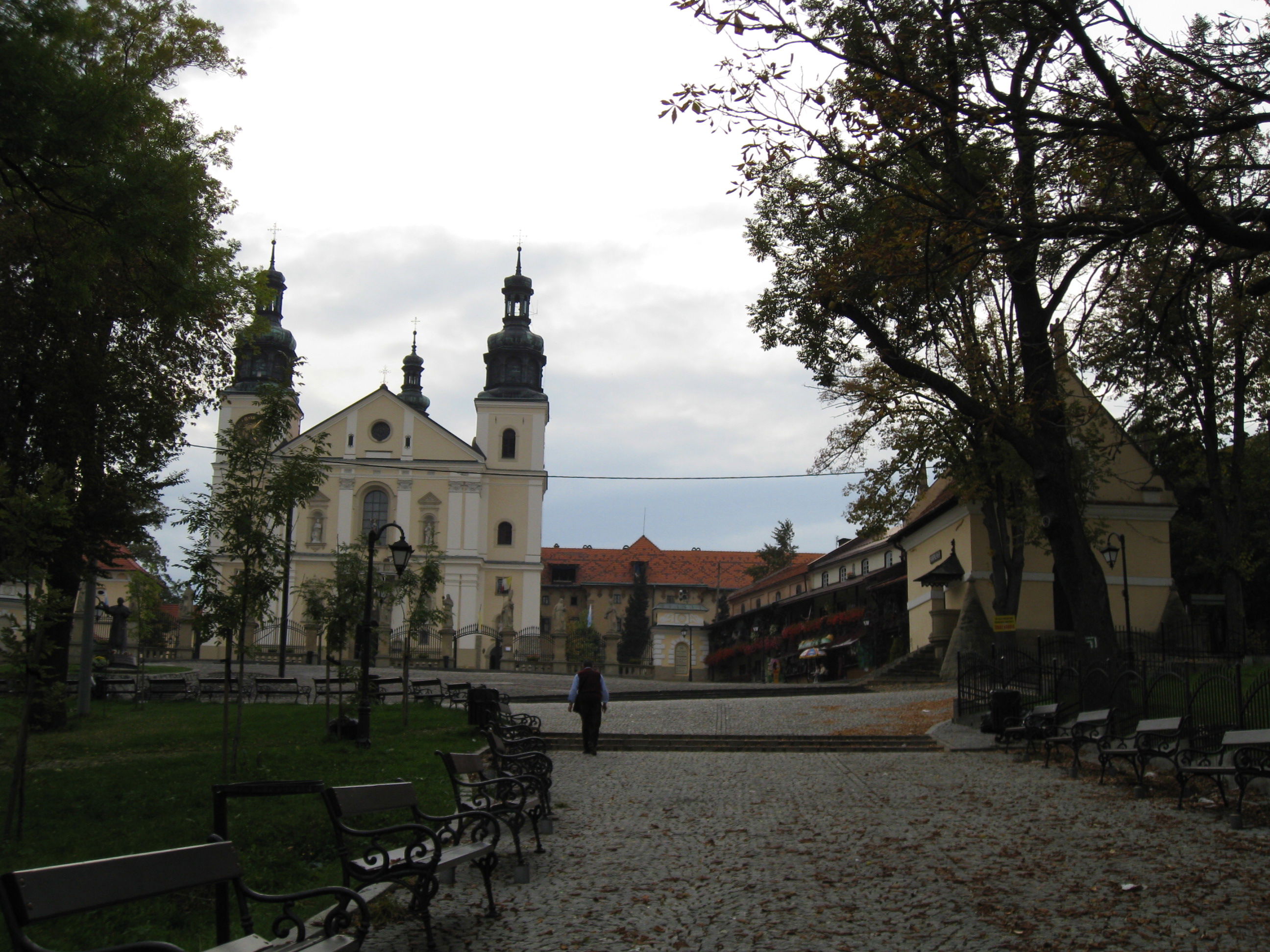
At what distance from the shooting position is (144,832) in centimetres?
886

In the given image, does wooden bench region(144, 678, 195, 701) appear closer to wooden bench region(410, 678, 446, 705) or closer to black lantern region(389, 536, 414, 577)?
wooden bench region(410, 678, 446, 705)

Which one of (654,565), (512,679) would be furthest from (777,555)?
(512,679)

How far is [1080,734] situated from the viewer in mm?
13602

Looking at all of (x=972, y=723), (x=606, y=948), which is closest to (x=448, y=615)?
(x=972, y=723)

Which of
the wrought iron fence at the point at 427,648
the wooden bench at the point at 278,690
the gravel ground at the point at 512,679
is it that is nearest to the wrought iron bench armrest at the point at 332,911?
the wooden bench at the point at 278,690

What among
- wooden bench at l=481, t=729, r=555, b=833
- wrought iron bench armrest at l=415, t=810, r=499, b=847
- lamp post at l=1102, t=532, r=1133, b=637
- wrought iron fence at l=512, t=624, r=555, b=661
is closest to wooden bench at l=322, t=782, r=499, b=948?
wrought iron bench armrest at l=415, t=810, r=499, b=847

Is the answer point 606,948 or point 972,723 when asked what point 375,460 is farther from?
point 606,948

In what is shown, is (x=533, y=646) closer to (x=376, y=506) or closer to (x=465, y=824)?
(x=376, y=506)

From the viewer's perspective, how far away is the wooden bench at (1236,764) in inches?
381

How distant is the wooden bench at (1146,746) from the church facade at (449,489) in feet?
159

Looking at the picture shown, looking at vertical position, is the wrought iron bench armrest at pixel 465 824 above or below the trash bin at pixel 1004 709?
below

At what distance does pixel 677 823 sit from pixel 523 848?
1.74 m

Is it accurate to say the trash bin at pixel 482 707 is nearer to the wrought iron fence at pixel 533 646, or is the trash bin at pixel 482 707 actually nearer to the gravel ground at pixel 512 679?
the gravel ground at pixel 512 679

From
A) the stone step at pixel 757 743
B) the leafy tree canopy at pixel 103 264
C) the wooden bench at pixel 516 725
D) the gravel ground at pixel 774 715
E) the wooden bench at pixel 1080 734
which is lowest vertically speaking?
the stone step at pixel 757 743
